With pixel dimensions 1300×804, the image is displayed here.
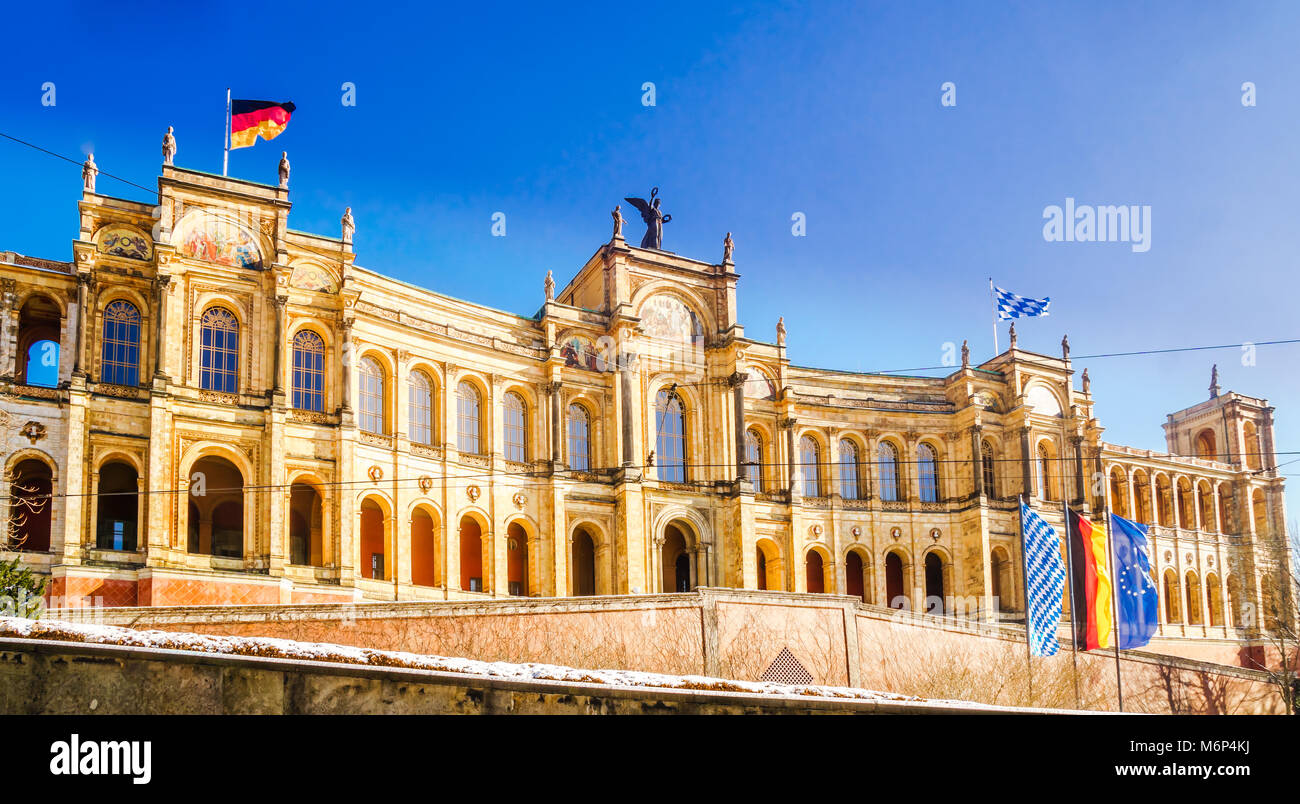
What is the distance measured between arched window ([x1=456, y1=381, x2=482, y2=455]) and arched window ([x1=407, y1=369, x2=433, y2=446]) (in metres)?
1.12

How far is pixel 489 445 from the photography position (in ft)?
161

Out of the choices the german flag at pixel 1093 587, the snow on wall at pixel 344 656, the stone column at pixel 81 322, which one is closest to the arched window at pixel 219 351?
the stone column at pixel 81 322

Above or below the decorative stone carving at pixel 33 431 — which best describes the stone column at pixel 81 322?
above

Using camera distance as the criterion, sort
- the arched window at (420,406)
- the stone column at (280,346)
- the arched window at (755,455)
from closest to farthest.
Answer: the stone column at (280,346), the arched window at (420,406), the arched window at (755,455)

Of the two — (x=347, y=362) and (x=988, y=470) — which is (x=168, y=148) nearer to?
(x=347, y=362)

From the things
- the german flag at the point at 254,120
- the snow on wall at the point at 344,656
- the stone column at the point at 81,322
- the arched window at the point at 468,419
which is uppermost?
the german flag at the point at 254,120

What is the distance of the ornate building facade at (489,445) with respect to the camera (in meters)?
39.6

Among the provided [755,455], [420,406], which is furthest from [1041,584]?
[420,406]

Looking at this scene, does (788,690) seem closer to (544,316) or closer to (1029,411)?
(544,316)

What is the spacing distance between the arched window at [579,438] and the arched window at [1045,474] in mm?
23845

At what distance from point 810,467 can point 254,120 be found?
29.1m

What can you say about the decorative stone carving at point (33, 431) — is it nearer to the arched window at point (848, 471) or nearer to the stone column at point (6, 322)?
the stone column at point (6, 322)
